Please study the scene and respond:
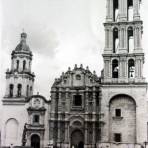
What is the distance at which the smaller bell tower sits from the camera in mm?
43406

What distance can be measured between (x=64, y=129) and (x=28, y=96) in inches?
260

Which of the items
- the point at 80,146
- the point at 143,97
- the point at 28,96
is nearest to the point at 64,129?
the point at 80,146

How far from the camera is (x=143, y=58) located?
39719 mm

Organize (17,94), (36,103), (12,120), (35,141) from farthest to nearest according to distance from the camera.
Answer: (17,94)
(12,120)
(36,103)
(35,141)

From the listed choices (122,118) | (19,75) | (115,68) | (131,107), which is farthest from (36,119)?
(131,107)

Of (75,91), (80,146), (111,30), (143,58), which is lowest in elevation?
(80,146)

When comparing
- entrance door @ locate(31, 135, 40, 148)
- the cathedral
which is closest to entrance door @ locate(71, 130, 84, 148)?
the cathedral

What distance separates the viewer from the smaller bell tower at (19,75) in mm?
43406

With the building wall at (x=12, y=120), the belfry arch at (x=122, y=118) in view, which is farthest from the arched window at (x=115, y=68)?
the building wall at (x=12, y=120)

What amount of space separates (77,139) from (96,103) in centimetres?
455

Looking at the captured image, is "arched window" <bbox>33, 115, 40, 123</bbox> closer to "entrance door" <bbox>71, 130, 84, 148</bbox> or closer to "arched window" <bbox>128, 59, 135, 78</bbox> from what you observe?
"entrance door" <bbox>71, 130, 84, 148</bbox>

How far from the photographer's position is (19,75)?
43.7 metres

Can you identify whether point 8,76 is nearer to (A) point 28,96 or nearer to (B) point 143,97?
(A) point 28,96

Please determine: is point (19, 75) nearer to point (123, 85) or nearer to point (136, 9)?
point (123, 85)
